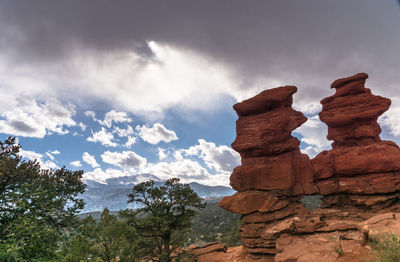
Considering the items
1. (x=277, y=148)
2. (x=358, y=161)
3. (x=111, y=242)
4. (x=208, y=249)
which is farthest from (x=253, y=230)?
(x=111, y=242)

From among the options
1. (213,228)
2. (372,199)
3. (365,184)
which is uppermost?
(365,184)

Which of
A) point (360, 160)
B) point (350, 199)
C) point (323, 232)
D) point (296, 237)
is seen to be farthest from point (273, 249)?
point (360, 160)

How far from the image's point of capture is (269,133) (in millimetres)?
29203

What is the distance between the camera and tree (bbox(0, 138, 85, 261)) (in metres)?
11.3

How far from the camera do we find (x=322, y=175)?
28.2 meters

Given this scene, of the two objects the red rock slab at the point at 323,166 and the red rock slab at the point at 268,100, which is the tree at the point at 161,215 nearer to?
the red rock slab at the point at 268,100

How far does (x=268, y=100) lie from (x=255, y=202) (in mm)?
14464

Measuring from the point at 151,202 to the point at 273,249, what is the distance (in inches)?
658

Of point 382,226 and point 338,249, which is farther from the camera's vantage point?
point 338,249

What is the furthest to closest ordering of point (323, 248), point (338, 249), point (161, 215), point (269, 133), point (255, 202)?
point (269, 133), point (161, 215), point (255, 202), point (323, 248), point (338, 249)

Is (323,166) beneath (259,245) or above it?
above

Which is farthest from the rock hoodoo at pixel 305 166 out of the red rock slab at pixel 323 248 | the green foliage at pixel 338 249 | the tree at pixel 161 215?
the green foliage at pixel 338 249

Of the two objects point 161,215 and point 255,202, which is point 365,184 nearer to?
point 255,202

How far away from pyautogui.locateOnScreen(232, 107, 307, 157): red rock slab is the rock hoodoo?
13cm
